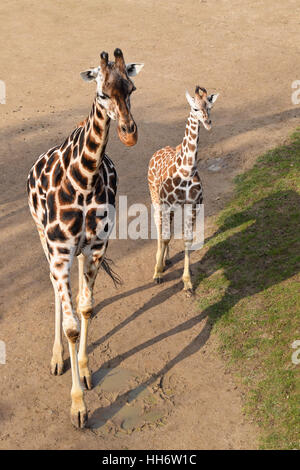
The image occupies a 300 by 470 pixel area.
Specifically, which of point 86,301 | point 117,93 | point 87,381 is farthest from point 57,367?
point 117,93

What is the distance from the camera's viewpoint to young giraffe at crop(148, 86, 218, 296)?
10688mm

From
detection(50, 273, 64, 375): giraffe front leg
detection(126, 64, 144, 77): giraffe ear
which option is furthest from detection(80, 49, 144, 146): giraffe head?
detection(50, 273, 64, 375): giraffe front leg

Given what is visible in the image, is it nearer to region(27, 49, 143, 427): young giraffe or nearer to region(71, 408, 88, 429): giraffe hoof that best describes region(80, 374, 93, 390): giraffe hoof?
region(27, 49, 143, 427): young giraffe

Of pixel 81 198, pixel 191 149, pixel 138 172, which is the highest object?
pixel 81 198

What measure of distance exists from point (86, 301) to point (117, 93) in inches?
138

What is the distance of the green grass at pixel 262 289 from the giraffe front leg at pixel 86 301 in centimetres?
240

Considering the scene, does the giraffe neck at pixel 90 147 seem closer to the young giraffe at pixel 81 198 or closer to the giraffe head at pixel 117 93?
the young giraffe at pixel 81 198

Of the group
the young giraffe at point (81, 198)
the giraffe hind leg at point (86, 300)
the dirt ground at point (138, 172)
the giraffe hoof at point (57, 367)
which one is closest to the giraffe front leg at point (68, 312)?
the young giraffe at point (81, 198)

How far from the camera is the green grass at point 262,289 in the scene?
30.2 feet

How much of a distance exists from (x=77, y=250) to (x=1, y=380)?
270 cm

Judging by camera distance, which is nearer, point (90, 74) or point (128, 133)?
point (128, 133)

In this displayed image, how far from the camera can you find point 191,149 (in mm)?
10711

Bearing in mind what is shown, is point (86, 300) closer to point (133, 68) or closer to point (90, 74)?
point (90, 74)
